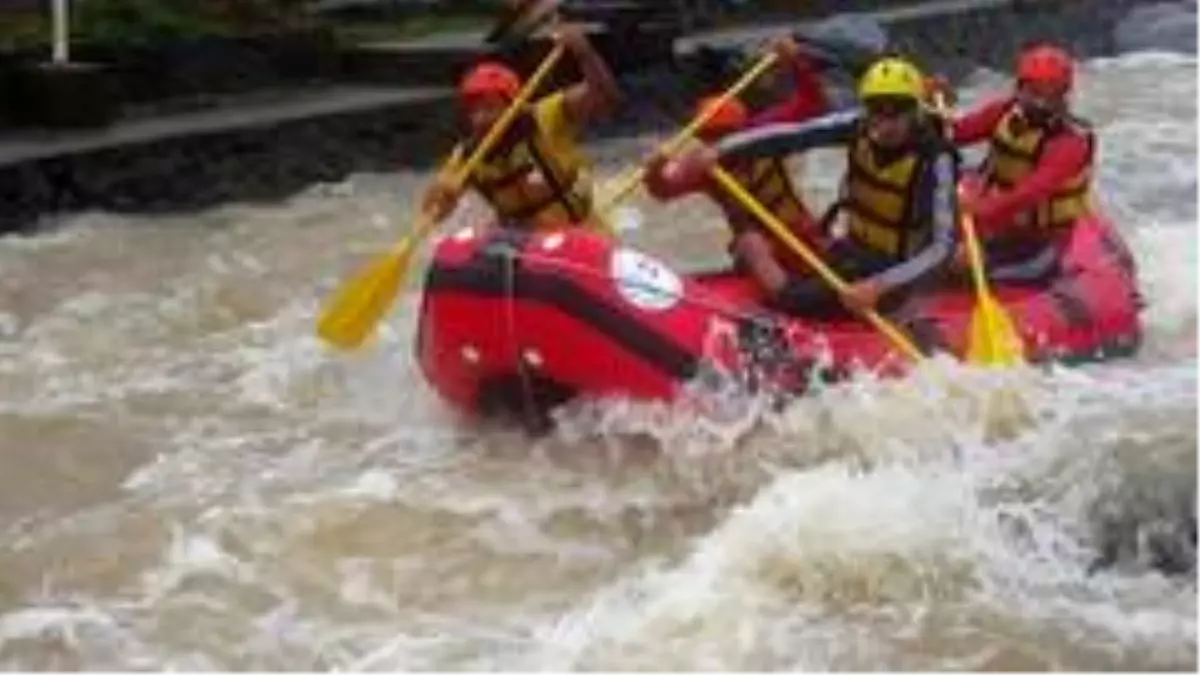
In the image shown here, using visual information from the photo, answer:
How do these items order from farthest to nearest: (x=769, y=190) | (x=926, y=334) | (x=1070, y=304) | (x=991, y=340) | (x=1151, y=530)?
(x=769, y=190) → (x=1070, y=304) → (x=926, y=334) → (x=991, y=340) → (x=1151, y=530)

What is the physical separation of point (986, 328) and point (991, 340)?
0.06 meters

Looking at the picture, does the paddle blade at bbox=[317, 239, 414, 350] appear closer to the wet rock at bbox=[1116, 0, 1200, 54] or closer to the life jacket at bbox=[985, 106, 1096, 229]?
the life jacket at bbox=[985, 106, 1096, 229]

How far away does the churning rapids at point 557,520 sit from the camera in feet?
18.3

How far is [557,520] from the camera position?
6.63 metres

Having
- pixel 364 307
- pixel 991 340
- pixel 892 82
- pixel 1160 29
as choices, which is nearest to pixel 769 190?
pixel 892 82

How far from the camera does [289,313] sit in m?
9.41

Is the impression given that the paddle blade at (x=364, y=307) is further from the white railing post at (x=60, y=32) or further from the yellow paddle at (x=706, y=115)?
the white railing post at (x=60, y=32)

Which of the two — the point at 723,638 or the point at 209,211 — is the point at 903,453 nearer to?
the point at 723,638

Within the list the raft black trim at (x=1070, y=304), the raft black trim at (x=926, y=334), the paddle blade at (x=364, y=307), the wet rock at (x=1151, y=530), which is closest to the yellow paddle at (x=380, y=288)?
the paddle blade at (x=364, y=307)

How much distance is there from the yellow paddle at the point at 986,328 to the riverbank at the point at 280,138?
323 cm

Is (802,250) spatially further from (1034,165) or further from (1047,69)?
(1047,69)

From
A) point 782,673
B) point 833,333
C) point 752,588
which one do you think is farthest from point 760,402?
point 782,673

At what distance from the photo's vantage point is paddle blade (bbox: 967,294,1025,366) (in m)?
7.10

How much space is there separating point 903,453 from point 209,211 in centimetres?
539
